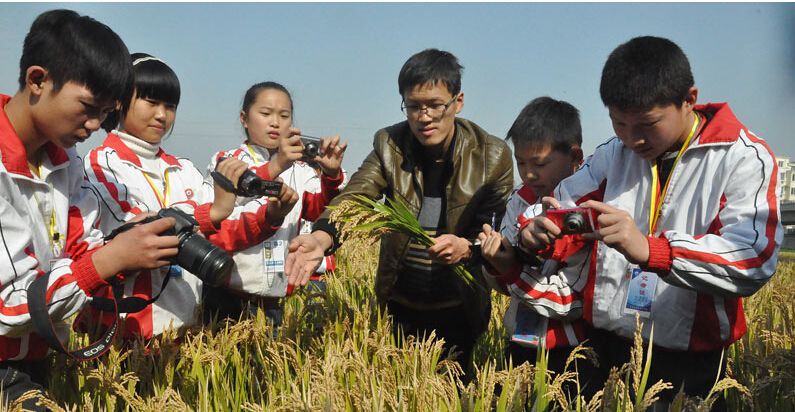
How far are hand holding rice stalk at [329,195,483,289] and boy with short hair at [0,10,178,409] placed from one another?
2.63ft

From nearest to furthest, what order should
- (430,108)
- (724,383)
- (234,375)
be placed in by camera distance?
(724,383) → (234,375) → (430,108)

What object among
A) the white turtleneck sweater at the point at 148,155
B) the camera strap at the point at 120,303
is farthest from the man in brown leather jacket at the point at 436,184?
the camera strap at the point at 120,303

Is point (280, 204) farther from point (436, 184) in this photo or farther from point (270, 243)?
point (436, 184)

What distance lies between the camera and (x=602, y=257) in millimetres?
2434

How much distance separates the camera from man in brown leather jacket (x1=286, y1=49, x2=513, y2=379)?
A: 3.38 meters

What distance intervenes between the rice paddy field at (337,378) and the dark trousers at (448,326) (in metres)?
0.19

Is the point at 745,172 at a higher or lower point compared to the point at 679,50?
lower

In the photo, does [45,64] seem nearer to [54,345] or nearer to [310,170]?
[54,345]

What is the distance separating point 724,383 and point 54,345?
75.7 inches

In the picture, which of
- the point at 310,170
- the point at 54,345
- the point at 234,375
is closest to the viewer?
the point at 54,345

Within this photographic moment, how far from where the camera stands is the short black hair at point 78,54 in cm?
217

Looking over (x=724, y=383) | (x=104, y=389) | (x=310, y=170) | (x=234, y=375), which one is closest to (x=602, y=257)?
(x=724, y=383)

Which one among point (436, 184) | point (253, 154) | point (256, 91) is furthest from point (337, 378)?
point (256, 91)

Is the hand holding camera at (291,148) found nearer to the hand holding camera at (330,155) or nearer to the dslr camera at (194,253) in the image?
the hand holding camera at (330,155)
